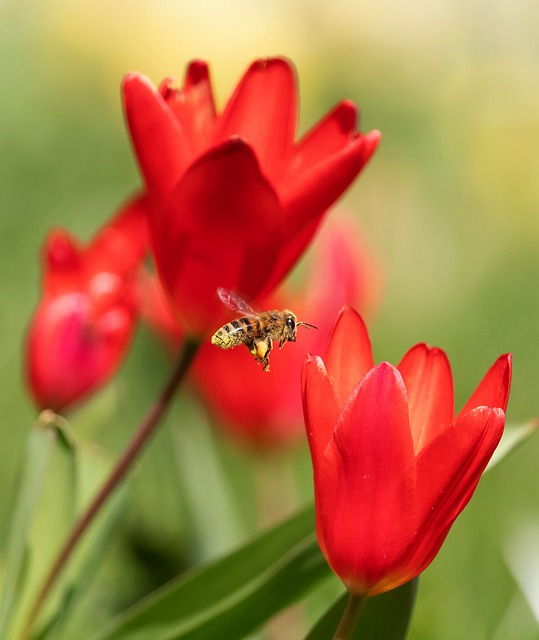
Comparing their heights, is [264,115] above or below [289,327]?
above

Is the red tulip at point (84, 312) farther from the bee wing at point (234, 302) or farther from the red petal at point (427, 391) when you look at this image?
the red petal at point (427, 391)

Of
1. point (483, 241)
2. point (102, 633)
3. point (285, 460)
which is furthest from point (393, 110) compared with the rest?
point (102, 633)

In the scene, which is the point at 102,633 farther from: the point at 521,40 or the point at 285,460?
the point at 521,40

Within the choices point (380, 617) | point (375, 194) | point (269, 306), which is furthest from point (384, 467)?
point (375, 194)

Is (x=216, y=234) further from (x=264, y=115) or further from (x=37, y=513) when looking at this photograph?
(x=37, y=513)

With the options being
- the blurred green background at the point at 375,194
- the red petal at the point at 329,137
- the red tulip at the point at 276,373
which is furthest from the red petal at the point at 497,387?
the red tulip at the point at 276,373
